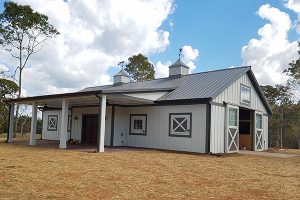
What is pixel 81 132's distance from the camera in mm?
21172

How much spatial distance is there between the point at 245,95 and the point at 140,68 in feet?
82.7

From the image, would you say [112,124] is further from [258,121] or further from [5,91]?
[5,91]

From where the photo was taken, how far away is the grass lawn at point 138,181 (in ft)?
20.5

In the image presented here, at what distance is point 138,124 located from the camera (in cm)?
1830

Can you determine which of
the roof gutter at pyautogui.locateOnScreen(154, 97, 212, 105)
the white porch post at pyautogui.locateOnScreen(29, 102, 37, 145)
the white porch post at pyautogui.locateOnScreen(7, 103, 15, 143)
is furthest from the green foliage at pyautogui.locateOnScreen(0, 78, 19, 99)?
the roof gutter at pyautogui.locateOnScreen(154, 97, 212, 105)

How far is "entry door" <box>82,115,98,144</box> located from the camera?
2031cm

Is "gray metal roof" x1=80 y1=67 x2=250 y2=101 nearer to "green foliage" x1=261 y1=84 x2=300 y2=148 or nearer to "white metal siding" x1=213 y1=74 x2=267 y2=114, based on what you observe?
"white metal siding" x1=213 y1=74 x2=267 y2=114

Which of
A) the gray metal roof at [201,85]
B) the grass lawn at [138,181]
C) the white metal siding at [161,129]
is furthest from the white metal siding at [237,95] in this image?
the grass lawn at [138,181]

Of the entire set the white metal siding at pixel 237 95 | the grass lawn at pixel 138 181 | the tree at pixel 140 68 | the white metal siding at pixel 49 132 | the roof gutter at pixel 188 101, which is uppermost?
the tree at pixel 140 68

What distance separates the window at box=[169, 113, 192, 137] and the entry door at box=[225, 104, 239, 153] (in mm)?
1992

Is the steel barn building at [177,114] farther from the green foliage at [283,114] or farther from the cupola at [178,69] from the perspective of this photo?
the green foliage at [283,114]

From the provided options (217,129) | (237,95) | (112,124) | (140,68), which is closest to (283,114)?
(140,68)

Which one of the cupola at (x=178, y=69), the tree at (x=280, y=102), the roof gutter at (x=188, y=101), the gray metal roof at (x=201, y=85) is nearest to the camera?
the roof gutter at (x=188, y=101)

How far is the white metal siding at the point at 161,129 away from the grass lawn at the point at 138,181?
16.2ft
